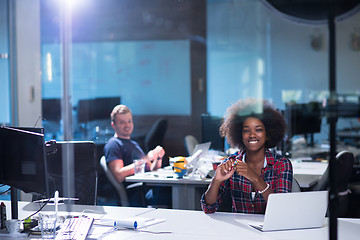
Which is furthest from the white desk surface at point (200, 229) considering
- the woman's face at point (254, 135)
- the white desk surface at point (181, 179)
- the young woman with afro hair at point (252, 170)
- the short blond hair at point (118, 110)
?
the short blond hair at point (118, 110)

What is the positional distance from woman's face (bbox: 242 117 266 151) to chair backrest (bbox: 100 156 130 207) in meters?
1.44

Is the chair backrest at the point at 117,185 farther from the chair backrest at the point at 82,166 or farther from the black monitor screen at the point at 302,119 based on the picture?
the black monitor screen at the point at 302,119

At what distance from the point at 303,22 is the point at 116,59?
2594 millimetres

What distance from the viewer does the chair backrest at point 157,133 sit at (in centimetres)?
553

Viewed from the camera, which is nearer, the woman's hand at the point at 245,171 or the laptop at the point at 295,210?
the laptop at the point at 295,210

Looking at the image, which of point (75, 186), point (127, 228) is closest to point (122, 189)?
point (75, 186)

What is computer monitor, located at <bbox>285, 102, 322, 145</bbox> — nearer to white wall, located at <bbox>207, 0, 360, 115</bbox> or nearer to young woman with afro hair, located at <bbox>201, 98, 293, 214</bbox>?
white wall, located at <bbox>207, 0, 360, 115</bbox>

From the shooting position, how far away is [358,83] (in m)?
5.47

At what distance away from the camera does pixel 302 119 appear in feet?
17.2

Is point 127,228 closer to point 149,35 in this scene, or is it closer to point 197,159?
point 197,159

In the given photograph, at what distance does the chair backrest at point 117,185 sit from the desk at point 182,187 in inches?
9.5

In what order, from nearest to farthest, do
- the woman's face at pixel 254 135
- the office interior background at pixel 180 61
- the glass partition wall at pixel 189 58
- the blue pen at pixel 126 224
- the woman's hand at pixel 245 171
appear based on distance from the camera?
the blue pen at pixel 126 224 < the woman's hand at pixel 245 171 < the woman's face at pixel 254 135 < the office interior background at pixel 180 61 < the glass partition wall at pixel 189 58

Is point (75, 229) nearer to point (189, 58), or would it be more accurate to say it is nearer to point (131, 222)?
point (131, 222)

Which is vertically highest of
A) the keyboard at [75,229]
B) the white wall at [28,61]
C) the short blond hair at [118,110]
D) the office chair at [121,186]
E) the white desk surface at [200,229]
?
the white wall at [28,61]
